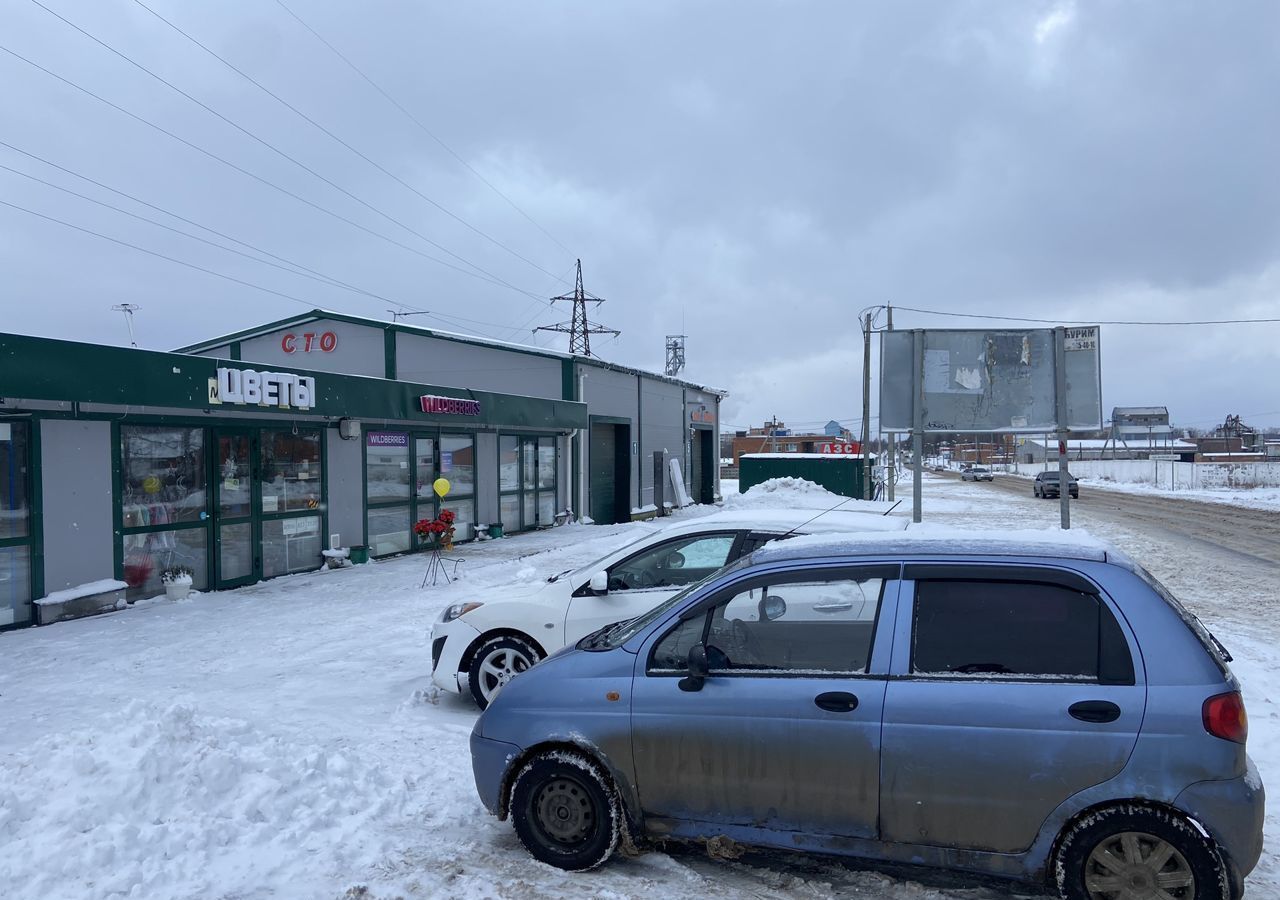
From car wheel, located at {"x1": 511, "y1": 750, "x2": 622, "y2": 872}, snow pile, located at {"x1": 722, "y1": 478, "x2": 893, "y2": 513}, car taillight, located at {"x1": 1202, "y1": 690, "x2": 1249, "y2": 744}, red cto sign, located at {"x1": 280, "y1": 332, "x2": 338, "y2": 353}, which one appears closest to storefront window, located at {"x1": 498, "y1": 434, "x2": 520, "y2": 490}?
red cto sign, located at {"x1": 280, "y1": 332, "x2": 338, "y2": 353}

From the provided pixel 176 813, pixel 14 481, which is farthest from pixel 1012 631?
pixel 14 481

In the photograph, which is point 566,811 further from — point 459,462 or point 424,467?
point 459,462

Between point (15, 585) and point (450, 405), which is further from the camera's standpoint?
point (450, 405)

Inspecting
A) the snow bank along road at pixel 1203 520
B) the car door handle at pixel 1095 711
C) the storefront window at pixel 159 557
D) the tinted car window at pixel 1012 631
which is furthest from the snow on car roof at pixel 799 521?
the snow bank along road at pixel 1203 520

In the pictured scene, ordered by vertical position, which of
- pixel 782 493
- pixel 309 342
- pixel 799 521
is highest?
pixel 309 342

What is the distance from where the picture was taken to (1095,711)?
3.54 metres

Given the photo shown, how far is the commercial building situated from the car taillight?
409 inches

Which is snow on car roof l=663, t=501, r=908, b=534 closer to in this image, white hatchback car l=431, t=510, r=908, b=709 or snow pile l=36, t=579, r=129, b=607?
white hatchback car l=431, t=510, r=908, b=709

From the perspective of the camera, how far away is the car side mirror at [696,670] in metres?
4.04

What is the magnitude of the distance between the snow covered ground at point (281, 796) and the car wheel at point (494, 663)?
0.71 feet

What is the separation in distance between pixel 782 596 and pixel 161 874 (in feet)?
10.3

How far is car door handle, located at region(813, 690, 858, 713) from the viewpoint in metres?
3.81

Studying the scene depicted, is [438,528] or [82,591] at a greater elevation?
[438,528]

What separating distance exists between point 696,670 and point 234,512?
1038 centimetres
